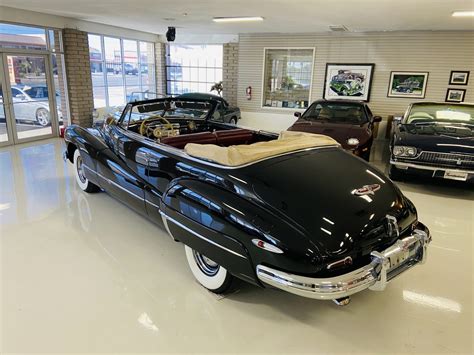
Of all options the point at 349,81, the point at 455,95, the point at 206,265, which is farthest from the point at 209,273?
the point at 455,95

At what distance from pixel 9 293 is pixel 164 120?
7.77 feet

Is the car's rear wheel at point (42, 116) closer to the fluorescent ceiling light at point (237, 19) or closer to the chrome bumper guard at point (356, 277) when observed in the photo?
the fluorescent ceiling light at point (237, 19)

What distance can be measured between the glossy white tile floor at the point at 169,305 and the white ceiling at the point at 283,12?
359 centimetres

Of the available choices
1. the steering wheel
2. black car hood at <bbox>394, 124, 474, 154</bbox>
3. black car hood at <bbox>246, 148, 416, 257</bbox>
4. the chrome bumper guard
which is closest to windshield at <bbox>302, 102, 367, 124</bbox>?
black car hood at <bbox>394, 124, 474, 154</bbox>

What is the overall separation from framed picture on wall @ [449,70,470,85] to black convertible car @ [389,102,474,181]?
2953 mm

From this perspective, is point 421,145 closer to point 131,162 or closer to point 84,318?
point 131,162

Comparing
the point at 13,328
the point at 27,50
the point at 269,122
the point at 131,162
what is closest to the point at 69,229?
the point at 131,162

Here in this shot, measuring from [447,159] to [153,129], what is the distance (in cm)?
389

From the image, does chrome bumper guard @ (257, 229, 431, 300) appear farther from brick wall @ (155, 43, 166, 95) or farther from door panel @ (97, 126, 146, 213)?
brick wall @ (155, 43, 166, 95)

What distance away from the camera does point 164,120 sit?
409 centimetres

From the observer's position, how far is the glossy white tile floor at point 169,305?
2.11 m

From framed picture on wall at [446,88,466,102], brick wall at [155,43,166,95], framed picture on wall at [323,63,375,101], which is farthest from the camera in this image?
brick wall at [155,43,166,95]

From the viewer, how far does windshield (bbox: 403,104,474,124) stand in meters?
5.52

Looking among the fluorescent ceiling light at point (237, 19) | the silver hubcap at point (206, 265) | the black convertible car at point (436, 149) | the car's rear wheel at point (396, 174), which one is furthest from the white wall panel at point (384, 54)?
the silver hubcap at point (206, 265)
